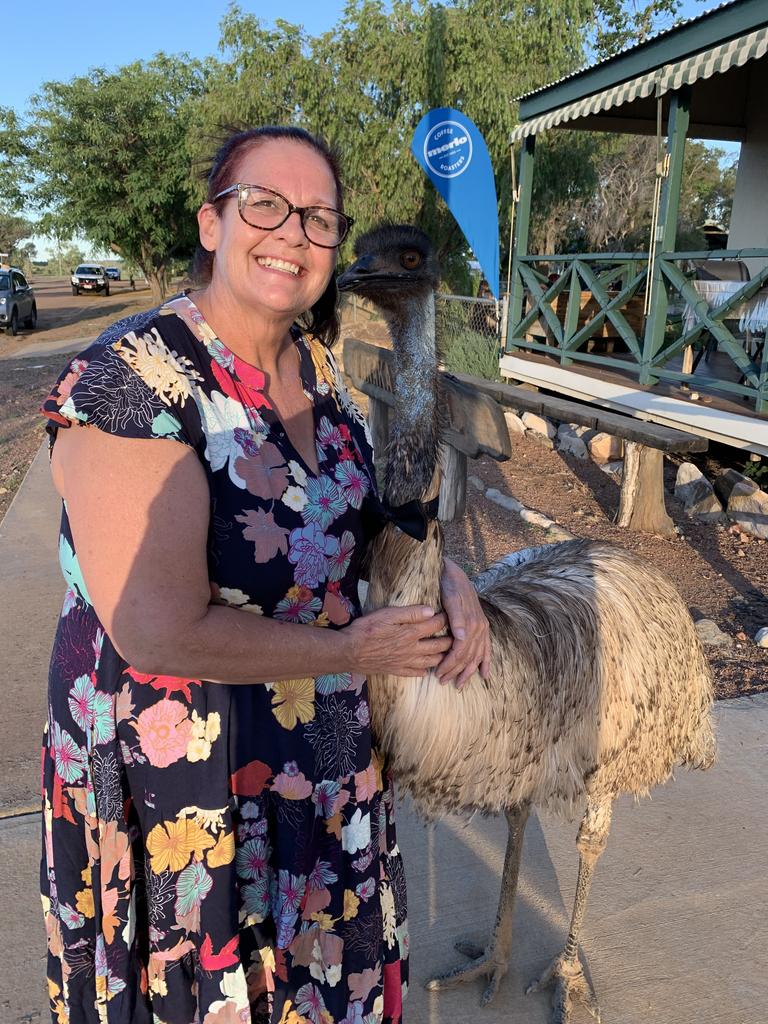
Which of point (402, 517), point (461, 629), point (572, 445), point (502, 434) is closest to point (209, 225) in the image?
point (402, 517)

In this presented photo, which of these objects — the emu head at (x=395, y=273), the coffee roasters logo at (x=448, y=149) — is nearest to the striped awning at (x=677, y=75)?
the coffee roasters logo at (x=448, y=149)

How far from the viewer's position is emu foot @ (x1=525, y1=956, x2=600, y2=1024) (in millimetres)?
2387

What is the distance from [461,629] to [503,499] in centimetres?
547

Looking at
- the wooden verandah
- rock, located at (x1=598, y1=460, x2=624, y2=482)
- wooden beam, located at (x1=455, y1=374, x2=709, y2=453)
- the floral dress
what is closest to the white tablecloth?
the wooden verandah

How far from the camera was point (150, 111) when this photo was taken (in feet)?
84.3

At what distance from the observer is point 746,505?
6.88 m

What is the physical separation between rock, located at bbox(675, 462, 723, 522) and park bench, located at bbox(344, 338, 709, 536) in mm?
457

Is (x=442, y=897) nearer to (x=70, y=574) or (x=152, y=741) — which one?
(x=152, y=741)

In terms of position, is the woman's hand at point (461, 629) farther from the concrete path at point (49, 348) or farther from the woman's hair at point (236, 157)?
the concrete path at point (49, 348)

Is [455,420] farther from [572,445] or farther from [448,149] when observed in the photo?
[572,445]

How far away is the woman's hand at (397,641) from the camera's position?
1.56 m

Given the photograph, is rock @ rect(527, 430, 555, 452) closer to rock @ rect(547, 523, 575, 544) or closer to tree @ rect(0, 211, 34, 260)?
rock @ rect(547, 523, 575, 544)

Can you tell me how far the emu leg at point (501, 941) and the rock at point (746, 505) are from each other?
477cm

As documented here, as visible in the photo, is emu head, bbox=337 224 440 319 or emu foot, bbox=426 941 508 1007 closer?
emu head, bbox=337 224 440 319
